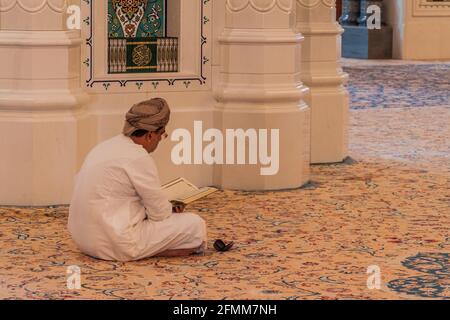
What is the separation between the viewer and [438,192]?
7863 mm

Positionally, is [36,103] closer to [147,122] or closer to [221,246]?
[147,122]

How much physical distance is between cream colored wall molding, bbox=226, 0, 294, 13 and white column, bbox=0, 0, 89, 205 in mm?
1083

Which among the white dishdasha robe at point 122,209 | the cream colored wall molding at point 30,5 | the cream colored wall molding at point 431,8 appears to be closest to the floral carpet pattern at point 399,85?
the cream colored wall molding at point 431,8

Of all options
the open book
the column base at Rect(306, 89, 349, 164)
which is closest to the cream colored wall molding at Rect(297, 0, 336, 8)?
the column base at Rect(306, 89, 349, 164)

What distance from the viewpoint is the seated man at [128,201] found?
5793mm

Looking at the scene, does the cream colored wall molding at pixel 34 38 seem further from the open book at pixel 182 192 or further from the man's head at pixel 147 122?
the man's head at pixel 147 122

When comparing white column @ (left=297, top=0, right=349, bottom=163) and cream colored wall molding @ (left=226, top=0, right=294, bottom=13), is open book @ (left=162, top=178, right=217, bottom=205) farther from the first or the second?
white column @ (left=297, top=0, right=349, bottom=163)

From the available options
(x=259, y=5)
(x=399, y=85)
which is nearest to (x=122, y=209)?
(x=259, y=5)

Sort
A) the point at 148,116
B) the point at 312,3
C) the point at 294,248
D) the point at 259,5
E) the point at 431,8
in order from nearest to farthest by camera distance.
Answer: the point at 148,116 < the point at 294,248 < the point at 259,5 < the point at 312,3 < the point at 431,8

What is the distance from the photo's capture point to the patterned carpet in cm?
538

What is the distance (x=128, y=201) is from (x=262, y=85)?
7.13ft

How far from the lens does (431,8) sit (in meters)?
19.7

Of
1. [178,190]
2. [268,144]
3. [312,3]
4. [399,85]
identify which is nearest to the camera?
[178,190]

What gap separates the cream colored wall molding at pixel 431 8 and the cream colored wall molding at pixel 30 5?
42.9 feet
